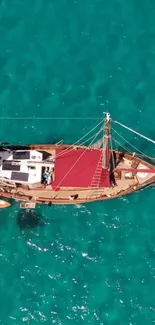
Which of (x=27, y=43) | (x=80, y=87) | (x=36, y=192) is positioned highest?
(x=27, y=43)

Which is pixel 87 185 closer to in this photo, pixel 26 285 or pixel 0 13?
pixel 26 285

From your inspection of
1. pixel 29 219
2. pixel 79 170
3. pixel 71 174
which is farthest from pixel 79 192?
pixel 29 219

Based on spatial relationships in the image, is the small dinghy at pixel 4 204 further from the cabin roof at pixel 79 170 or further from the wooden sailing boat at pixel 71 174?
the cabin roof at pixel 79 170

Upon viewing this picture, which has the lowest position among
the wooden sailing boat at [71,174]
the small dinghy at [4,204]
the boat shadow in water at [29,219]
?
the boat shadow in water at [29,219]

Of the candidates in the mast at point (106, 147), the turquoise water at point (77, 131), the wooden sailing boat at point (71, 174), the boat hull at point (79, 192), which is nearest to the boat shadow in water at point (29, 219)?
the turquoise water at point (77, 131)

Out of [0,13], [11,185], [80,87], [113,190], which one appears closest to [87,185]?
[113,190]

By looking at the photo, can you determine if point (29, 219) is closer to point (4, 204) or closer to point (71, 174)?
point (4, 204)
